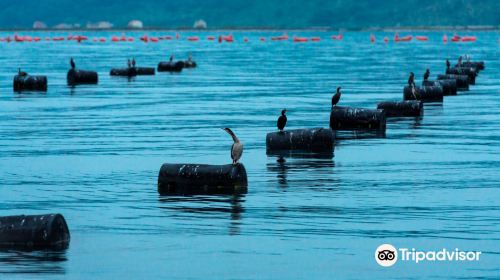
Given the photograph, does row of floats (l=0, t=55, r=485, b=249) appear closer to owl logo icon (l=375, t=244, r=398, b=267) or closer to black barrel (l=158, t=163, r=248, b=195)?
black barrel (l=158, t=163, r=248, b=195)

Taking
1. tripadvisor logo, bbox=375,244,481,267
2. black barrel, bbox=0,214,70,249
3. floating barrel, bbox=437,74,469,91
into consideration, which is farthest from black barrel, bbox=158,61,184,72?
tripadvisor logo, bbox=375,244,481,267

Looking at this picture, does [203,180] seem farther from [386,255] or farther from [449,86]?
[449,86]

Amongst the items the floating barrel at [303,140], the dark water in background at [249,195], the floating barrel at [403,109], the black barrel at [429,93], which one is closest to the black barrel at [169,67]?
the dark water in background at [249,195]

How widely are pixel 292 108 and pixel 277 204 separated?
30.3 meters

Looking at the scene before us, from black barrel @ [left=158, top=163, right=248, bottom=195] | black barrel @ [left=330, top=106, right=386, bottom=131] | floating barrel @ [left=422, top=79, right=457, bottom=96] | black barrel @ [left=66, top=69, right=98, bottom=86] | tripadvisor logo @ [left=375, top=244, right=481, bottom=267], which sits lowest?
tripadvisor logo @ [left=375, top=244, right=481, bottom=267]

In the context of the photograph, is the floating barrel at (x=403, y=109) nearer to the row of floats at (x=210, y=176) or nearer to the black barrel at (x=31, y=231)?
the row of floats at (x=210, y=176)

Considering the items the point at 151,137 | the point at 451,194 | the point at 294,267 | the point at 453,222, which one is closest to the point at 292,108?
the point at 151,137

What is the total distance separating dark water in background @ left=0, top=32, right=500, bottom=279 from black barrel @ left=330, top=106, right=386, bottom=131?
37.5 inches

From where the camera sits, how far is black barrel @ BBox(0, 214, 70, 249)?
2352cm

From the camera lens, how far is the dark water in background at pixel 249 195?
22531mm

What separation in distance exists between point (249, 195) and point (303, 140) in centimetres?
883

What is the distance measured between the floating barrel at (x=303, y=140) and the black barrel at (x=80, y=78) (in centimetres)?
4516

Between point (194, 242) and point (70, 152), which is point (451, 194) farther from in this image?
point (70, 152)

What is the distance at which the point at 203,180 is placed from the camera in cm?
2994
